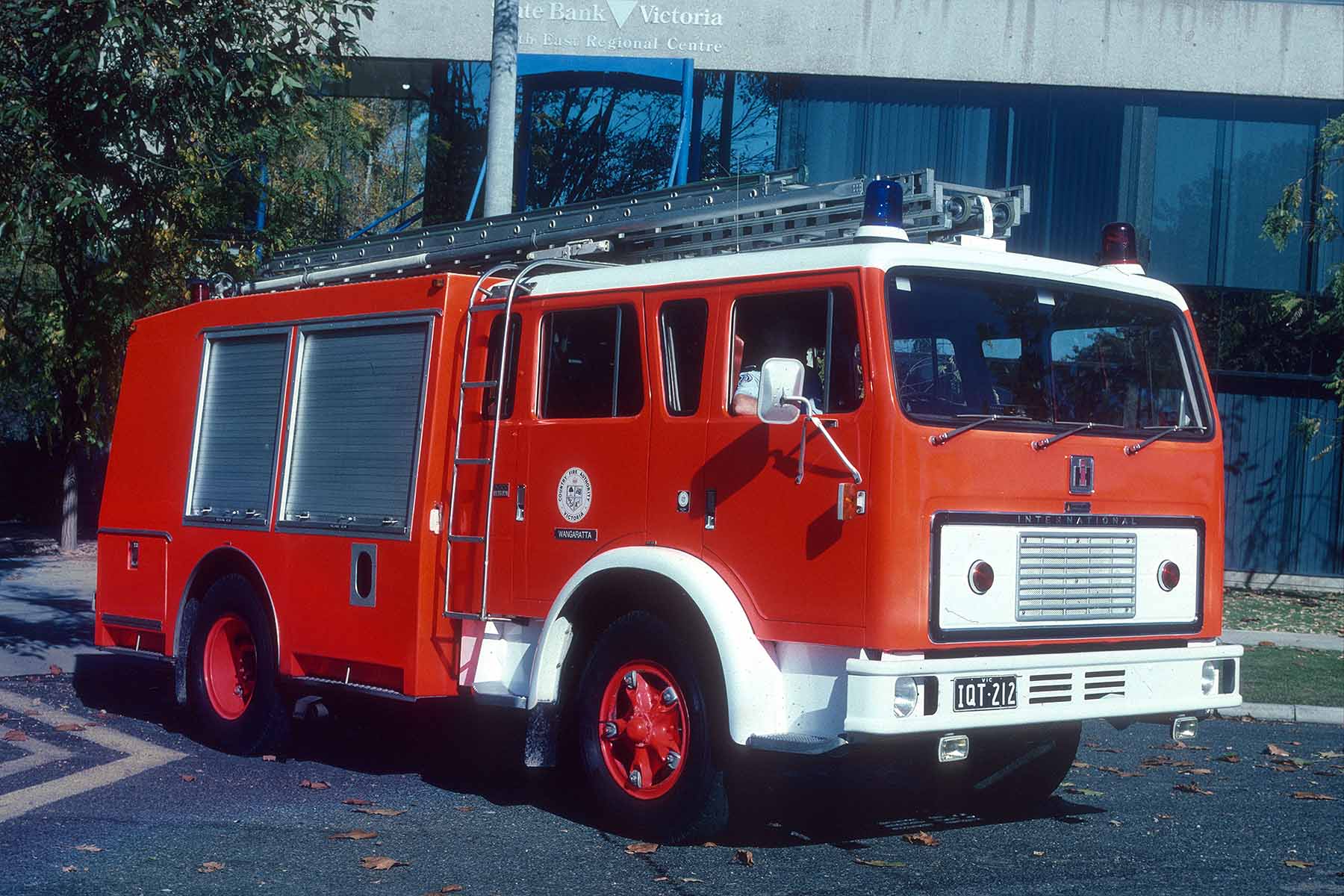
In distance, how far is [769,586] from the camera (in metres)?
6.43

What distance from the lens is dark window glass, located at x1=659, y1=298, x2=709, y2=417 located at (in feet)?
22.7

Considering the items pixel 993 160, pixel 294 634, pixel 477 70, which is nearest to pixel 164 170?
pixel 294 634

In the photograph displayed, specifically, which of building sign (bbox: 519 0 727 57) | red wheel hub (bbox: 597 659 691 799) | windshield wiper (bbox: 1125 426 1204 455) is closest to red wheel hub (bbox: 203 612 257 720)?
red wheel hub (bbox: 597 659 691 799)

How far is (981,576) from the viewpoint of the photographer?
634 cm

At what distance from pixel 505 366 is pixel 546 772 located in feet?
7.17

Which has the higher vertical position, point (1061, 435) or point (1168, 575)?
point (1061, 435)

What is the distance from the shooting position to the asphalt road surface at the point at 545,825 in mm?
6082

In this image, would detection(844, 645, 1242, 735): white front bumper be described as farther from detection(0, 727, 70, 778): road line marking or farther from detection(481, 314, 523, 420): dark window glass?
detection(0, 727, 70, 778): road line marking

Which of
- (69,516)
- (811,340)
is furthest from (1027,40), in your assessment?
(811,340)

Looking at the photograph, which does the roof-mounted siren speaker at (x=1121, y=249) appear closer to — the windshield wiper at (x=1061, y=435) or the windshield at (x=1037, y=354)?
the windshield at (x=1037, y=354)

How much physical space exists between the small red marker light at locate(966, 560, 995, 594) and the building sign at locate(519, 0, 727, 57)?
1537 centimetres

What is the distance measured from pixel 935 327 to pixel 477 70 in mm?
15929

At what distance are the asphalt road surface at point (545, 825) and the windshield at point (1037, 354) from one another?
176cm

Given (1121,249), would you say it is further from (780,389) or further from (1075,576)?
(780,389)
